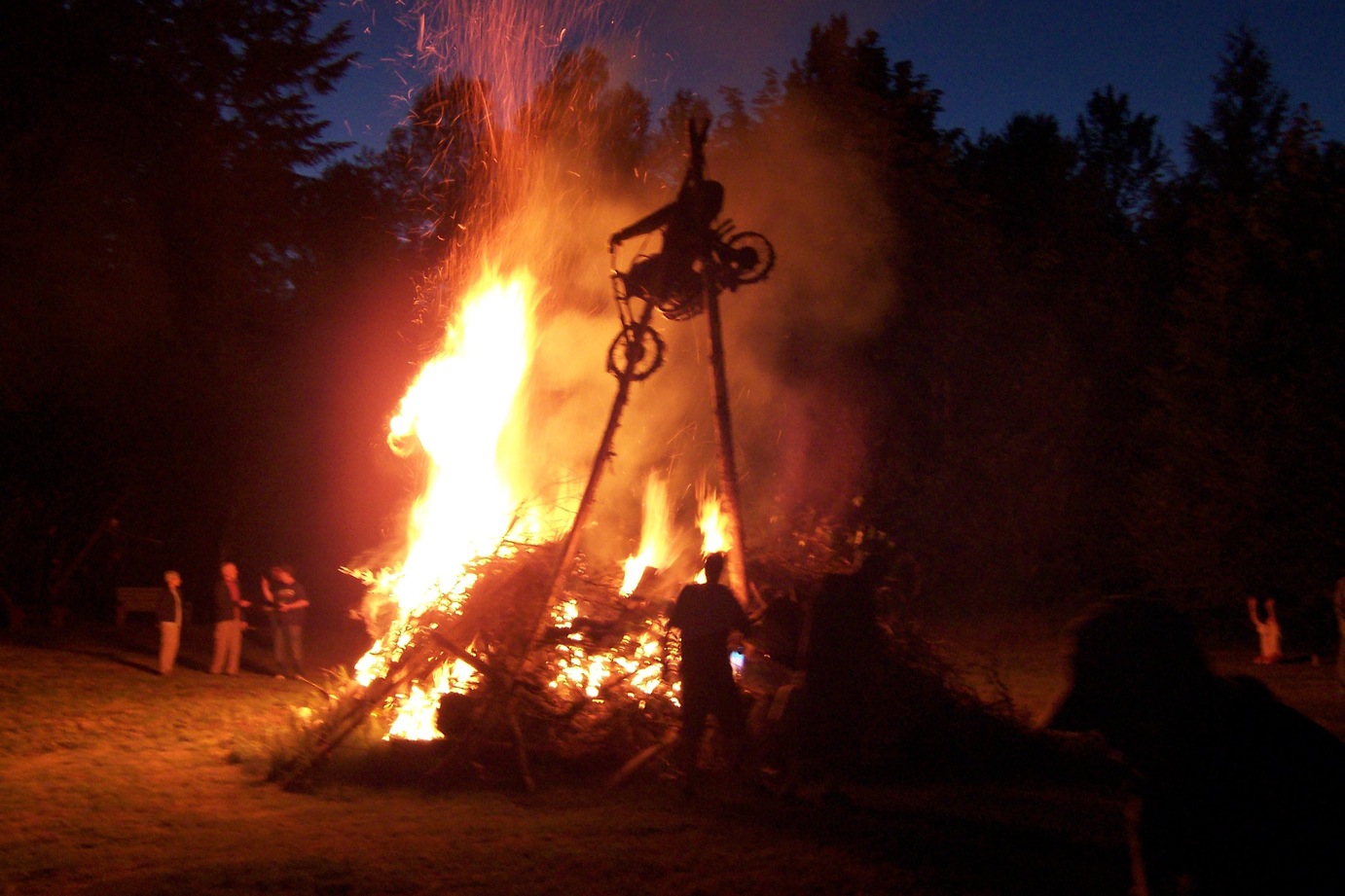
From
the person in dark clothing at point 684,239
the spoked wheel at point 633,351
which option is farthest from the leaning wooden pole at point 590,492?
the person in dark clothing at point 684,239

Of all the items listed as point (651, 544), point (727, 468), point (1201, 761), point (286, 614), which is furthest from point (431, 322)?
point (1201, 761)

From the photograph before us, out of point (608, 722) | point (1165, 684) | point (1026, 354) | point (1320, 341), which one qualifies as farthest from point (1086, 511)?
point (1165, 684)

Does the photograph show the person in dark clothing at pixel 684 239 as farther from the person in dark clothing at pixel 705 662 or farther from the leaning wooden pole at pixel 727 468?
the person in dark clothing at pixel 705 662

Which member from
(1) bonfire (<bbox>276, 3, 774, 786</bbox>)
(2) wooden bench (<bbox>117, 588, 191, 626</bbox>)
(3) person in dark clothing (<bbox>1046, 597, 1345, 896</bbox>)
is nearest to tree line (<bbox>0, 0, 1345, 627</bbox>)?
(2) wooden bench (<bbox>117, 588, 191, 626</bbox>)

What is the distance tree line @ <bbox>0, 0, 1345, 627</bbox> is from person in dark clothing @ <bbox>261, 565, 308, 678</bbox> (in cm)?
557

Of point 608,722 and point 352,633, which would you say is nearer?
point 608,722

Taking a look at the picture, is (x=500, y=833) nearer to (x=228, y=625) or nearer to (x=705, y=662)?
(x=705, y=662)

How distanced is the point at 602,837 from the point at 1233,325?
64.0 feet

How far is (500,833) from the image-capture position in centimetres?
641

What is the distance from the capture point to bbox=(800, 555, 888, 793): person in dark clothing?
6914 millimetres

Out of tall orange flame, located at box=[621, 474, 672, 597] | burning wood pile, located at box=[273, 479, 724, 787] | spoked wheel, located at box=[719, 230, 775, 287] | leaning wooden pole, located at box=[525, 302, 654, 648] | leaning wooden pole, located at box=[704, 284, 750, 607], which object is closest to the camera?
burning wood pile, located at box=[273, 479, 724, 787]

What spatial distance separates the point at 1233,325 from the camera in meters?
21.0

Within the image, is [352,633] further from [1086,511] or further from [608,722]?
[1086,511]

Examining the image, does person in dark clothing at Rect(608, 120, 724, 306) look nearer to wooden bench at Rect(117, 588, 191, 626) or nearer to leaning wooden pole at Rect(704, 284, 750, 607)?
leaning wooden pole at Rect(704, 284, 750, 607)
